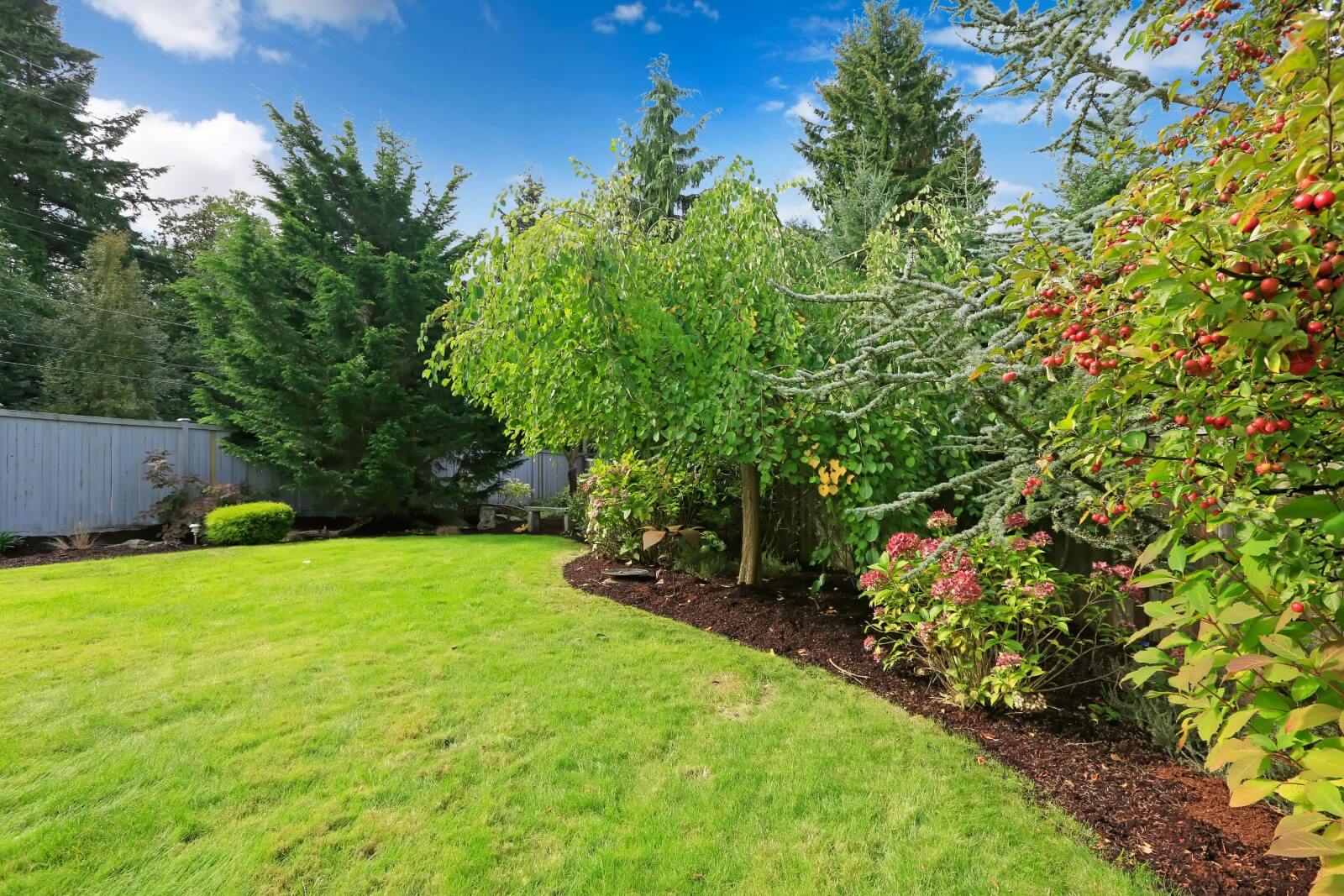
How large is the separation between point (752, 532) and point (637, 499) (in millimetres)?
1176

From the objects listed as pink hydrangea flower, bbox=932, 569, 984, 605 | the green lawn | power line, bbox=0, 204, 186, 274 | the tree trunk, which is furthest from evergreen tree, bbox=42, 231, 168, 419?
pink hydrangea flower, bbox=932, 569, 984, 605

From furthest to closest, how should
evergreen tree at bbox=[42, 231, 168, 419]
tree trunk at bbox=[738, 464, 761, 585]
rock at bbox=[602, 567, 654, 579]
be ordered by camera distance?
evergreen tree at bbox=[42, 231, 168, 419], rock at bbox=[602, 567, 654, 579], tree trunk at bbox=[738, 464, 761, 585]

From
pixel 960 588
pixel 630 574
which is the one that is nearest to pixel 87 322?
pixel 630 574

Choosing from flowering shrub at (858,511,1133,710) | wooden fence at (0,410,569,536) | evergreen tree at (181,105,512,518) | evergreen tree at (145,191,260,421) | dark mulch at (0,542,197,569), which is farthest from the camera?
evergreen tree at (145,191,260,421)

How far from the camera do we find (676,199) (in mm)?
12672

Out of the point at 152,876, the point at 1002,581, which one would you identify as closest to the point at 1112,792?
the point at 1002,581

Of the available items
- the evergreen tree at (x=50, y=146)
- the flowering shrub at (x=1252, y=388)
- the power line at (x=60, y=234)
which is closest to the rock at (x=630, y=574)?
the flowering shrub at (x=1252, y=388)

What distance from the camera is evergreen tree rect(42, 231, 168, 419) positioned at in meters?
10.2

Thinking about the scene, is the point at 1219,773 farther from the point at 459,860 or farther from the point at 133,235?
the point at 133,235

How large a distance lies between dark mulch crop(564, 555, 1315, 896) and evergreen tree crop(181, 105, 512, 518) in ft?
22.1

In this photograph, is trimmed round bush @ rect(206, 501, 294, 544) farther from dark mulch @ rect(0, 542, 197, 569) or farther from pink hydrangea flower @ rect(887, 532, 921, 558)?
pink hydrangea flower @ rect(887, 532, 921, 558)

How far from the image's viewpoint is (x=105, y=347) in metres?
10.7

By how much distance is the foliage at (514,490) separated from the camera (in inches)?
413

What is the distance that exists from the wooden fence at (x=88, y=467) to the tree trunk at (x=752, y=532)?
8.10 metres
